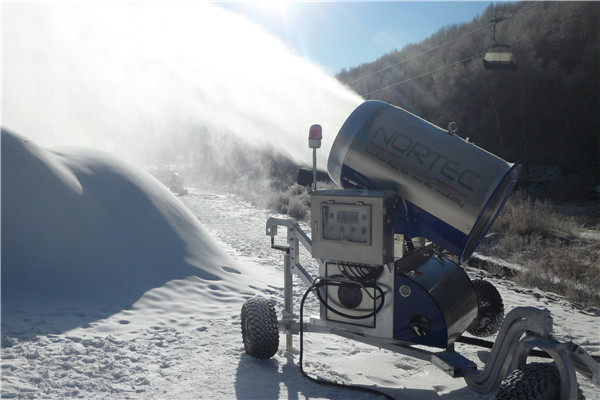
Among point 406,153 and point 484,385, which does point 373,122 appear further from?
point 484,385

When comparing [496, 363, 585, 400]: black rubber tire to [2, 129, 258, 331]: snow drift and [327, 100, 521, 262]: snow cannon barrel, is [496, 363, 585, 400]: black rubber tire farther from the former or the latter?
[2, 129, 258, 331]: snow drift

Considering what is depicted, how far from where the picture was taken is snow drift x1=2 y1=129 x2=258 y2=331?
5820mm

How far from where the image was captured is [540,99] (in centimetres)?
2706

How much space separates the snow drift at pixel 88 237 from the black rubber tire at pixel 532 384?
418cm

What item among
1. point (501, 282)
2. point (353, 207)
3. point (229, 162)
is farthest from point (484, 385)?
point (229, 162)

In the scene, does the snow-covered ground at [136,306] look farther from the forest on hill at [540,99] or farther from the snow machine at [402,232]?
the forest on hill at [540,99]

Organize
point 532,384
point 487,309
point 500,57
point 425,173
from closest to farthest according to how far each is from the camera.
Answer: point 532,384, point 425,173, point 487,309, point 500,57

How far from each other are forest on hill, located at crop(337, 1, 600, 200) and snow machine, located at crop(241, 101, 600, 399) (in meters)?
18.3

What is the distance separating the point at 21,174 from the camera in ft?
21.5

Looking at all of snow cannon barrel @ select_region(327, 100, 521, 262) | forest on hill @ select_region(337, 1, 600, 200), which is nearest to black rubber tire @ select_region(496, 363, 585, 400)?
snow cannon barrel @ select_region(327, 100, 521, 262)

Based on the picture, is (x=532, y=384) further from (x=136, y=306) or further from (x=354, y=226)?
(x=136, y=306)

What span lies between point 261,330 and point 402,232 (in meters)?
1.50

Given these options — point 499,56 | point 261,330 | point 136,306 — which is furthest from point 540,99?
point 261,330

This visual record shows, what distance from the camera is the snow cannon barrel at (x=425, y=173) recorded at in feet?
11.9
